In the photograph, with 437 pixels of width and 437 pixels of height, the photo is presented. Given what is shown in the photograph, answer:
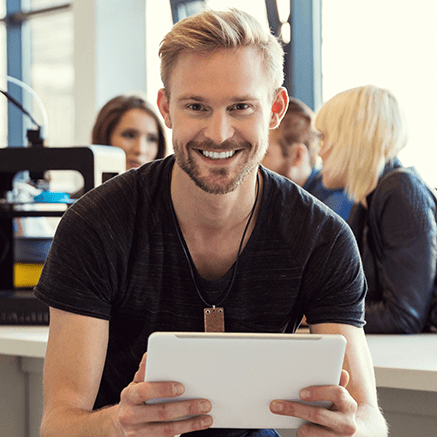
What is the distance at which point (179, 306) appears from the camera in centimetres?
119

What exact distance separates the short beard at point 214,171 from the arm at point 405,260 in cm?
68

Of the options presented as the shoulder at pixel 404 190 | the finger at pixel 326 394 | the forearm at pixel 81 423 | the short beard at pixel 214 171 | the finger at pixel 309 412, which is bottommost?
the forearm at pixel 81 423

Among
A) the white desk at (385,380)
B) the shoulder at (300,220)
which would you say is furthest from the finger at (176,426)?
the white desk at (385,380)

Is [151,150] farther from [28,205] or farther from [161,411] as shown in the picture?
[161,411]

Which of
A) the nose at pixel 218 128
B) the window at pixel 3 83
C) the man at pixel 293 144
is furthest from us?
the window at pixel 3 83

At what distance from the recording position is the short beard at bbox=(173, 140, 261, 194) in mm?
1175

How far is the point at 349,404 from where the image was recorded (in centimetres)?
92

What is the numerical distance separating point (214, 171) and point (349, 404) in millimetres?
502

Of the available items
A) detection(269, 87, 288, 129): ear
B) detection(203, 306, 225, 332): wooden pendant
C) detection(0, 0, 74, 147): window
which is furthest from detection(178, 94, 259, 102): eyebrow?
detection(0, 0, 74, 147): window

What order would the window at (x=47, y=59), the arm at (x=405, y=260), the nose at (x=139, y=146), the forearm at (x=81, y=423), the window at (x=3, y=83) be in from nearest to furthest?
the forearm at (x=81, y=423)
the arm at (x=405, y=260)
the nose at (x=139, y=146)
the window at (x=47, y=59)
the window at (x=3, y=83)

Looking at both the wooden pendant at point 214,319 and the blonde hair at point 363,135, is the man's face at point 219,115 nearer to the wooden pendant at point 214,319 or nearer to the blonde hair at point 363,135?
the wooden pendant at point 214,319

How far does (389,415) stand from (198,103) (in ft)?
3.01

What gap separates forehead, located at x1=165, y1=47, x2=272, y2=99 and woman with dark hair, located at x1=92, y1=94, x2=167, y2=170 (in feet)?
5.36

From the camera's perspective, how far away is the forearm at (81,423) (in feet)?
3.43
